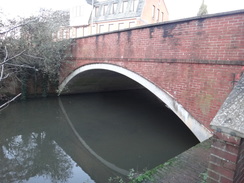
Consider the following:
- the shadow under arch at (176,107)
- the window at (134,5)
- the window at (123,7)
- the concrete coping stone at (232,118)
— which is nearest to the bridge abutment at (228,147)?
the concrete coping stone at (232,118)

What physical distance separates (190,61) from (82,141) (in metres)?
4.42

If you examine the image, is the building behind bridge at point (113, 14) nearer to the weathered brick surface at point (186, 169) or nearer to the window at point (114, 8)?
the window at point (114, 8)

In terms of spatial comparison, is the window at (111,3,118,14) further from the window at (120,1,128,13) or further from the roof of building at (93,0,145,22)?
the window at (120,1,128,13)

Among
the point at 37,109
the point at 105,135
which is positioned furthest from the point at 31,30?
the point at 105,135

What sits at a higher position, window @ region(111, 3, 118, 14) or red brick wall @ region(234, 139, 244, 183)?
window @ region(111, 3, 118, 14)

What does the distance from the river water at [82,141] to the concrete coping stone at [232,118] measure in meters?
3.53

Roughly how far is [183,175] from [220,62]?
256cm

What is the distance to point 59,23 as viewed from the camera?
36.1 feet

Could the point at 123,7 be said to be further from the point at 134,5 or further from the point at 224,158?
the point at 224,158

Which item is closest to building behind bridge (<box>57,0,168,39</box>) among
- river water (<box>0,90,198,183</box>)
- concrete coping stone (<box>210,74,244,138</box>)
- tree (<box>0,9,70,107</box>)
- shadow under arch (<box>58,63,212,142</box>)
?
tree (<box>0,9,70,107</box>)

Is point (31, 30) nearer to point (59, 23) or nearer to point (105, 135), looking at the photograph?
point (59, 23)

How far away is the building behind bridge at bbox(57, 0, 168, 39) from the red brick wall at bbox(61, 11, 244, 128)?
37.9 ft

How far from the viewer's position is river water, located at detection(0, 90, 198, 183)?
4.45 m

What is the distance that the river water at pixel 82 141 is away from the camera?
445 cm
